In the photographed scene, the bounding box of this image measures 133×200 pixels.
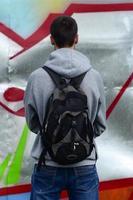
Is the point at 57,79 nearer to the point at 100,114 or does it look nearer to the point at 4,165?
the point at 100,114

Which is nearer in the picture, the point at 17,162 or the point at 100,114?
the point at 100,114

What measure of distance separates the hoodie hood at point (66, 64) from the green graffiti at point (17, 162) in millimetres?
902

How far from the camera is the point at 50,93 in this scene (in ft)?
9.72

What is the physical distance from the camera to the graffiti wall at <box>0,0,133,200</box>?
371cm

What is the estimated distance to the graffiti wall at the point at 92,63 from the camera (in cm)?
371

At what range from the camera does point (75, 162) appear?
2.98m

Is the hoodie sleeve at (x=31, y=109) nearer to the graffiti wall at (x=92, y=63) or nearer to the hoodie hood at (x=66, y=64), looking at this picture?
the hoodie hood at (x=66, y=64)

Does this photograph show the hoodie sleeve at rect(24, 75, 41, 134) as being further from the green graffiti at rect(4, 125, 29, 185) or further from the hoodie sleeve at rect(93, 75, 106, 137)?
the green graffiti at rect(4, 125, 29, 185)

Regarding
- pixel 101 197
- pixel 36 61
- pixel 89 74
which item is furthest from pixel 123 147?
pixel 89 74

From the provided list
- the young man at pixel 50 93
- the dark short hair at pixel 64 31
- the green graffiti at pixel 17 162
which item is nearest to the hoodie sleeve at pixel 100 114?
the young man at pixel 50 93

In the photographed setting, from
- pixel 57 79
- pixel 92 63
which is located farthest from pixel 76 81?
pixel 92 63

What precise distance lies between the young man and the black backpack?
0.15ft

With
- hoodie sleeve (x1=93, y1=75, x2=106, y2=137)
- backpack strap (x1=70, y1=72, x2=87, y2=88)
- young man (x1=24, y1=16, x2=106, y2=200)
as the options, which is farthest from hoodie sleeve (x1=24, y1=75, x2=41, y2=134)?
hoodie sleeve (x1=93, y1=75, x2=106, y2=137)

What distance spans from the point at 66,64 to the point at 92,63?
949mm
